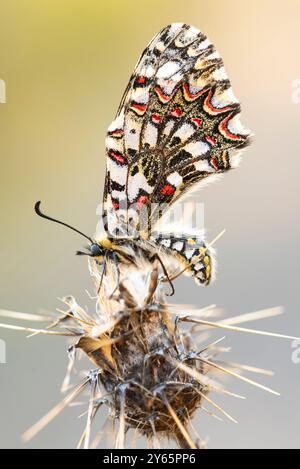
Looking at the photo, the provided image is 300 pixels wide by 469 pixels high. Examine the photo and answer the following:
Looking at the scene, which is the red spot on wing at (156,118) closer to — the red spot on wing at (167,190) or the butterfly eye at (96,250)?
the red spot on wing at (167,190)

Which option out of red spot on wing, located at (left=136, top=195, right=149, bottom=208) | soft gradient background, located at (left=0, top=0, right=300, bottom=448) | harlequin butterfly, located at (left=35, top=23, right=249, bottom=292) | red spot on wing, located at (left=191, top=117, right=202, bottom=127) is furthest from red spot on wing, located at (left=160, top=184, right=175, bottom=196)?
soft gradient background, located at (left=0, top=0, right=300, bottom=448)

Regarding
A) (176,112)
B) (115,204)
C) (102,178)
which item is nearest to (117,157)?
(115,204)

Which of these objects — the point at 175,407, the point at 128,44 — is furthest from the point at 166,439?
the point at 128,44

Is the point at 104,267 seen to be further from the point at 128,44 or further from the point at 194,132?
the point at 128,44

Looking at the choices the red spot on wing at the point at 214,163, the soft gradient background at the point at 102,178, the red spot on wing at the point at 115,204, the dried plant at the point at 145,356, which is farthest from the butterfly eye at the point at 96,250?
the soft gradient background at the point at 102,178

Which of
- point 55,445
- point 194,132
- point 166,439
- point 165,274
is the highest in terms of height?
point 194,132

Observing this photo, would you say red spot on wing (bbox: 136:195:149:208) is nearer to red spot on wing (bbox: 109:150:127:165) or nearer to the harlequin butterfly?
the harlequin butterfly

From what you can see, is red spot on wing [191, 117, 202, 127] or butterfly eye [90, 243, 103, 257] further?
red spot on wing [191, 117, 202, 127]
